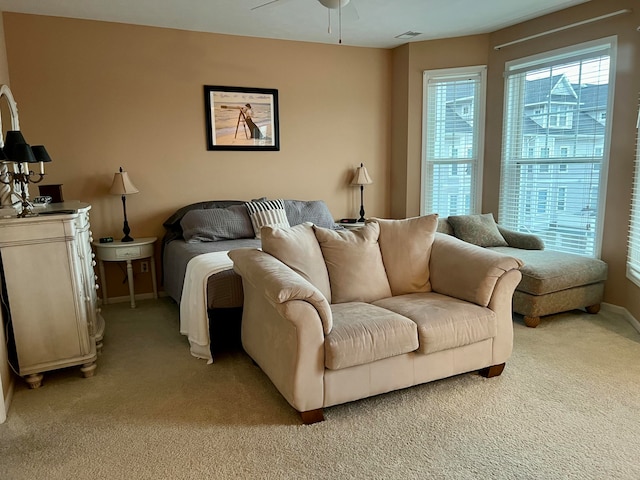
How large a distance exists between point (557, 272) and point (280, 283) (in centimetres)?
246

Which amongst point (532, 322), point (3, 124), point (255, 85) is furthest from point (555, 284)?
point (3, 124)

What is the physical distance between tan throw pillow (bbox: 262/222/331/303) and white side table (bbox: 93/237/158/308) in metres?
1.87

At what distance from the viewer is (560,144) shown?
4180mm

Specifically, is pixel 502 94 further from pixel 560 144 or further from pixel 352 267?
pixel 352 267

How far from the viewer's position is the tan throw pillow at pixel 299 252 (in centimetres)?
268

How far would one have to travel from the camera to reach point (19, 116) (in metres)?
3.89

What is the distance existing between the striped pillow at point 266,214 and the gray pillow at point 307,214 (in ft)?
0.33

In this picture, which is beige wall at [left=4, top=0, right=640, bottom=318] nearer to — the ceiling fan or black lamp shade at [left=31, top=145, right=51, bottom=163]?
the ceiling fan

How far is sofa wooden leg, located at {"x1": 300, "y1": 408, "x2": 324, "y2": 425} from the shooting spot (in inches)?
89.0

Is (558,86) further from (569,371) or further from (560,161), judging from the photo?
(569,371)

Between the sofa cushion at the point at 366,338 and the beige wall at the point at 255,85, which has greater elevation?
the beige wall at the point at 255,85

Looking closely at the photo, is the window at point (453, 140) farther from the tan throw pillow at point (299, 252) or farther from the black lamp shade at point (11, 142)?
the black lamp shade at point (11, 142)

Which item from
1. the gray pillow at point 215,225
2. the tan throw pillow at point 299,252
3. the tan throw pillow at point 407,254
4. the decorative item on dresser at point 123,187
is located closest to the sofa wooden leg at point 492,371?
the tan throw pillow at point 407,254

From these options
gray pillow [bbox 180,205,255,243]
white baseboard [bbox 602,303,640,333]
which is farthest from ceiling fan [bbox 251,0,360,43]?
white baseboard [bbox 602,303,640,333]
